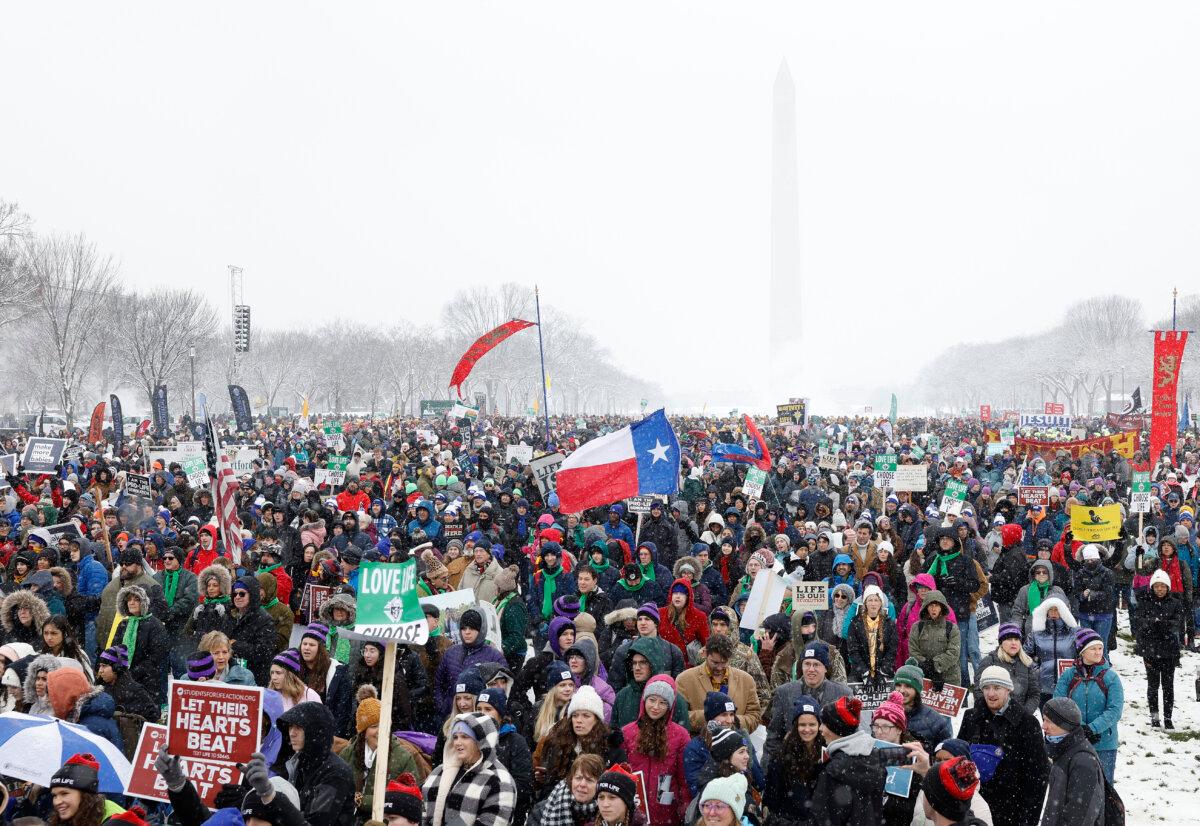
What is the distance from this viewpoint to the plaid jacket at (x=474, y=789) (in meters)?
5.09

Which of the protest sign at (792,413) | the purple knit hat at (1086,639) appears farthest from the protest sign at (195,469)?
the protest sign at (792,413)

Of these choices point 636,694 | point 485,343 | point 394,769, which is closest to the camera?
point 394,769

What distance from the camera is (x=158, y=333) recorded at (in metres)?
61.0

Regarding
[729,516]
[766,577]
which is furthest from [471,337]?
[766,577]

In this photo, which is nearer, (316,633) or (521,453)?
(316,633)

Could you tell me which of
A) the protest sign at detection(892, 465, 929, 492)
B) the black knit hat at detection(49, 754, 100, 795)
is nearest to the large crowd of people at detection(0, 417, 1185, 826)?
the black knit hat at detection(49, 754, 100, 795)

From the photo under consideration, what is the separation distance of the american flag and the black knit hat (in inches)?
255

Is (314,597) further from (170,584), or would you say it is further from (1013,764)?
(1013,764)

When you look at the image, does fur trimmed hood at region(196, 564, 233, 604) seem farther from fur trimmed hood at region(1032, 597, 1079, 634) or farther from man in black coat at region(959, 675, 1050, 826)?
fur trimmed hood at region(1032, 597, 1079, 634)

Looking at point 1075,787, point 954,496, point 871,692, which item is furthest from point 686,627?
point 954,496

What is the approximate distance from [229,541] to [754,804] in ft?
23.2

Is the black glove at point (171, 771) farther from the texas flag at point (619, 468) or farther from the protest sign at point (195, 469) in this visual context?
the protest sign at point (195, 469)

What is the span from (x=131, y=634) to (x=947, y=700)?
5663 mm

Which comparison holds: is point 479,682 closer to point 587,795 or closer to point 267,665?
point 587,795
